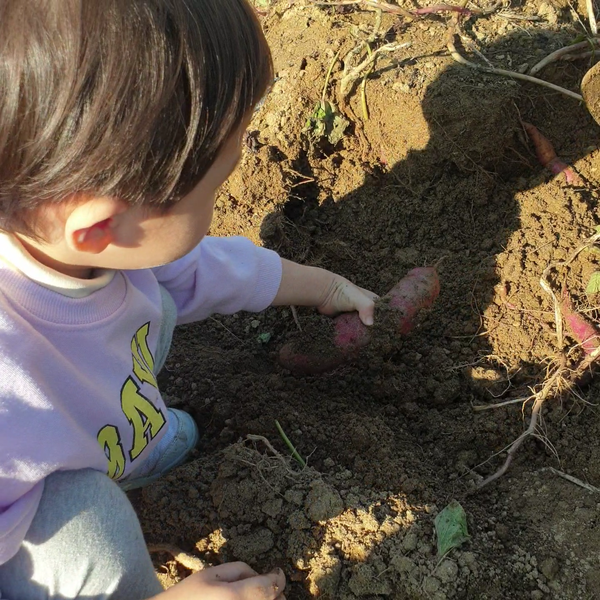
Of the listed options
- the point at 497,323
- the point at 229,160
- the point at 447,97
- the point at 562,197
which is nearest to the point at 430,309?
the point at 497,323

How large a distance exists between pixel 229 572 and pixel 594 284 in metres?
1.40

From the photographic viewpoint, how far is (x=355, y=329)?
2.06 m

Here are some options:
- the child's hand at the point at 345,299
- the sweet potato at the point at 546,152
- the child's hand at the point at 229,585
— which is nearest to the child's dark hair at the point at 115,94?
the child's hand at the point at 229,585

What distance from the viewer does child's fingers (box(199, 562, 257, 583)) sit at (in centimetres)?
140

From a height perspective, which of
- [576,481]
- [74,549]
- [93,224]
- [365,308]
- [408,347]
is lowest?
[576,481]

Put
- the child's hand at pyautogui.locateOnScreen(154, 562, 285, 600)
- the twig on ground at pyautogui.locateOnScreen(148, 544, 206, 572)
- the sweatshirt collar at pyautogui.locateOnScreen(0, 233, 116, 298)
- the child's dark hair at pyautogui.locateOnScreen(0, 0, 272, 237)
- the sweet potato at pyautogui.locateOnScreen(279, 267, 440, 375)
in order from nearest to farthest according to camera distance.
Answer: the child's dark hair at pyautogui.locateOnScreen(0, 0, 272, 237) < the sweatshirt collar at pyautogui.locateOnScreen(0, 233, 116, 298) < the child's hand at pyautogui.locateOnScreen(154, 562, 285, 600) < the twig on ground at pyautogui.locateOnScreen(148, 544, 206, 572) < the sweet potato at pyautogui.locateOnScreen(279, 267, 440, 375)

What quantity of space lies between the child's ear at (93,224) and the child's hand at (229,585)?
757 mm

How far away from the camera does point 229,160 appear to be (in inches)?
46.8

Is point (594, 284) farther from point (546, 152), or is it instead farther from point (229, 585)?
point (229, 585)

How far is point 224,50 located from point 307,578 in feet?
4.01

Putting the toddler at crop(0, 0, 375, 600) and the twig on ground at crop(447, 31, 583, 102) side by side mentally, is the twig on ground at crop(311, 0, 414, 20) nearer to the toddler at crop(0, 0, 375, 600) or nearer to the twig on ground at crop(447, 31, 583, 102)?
the twig on ground at crop(447, 31, 583, 102)

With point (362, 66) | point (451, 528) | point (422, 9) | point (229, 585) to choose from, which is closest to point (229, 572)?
point (229, 585)

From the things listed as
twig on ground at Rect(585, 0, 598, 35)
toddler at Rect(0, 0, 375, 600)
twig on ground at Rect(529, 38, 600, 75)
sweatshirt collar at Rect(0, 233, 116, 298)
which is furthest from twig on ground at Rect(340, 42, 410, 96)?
sweatshirt collar at Rect(0, 233, 116, 298)

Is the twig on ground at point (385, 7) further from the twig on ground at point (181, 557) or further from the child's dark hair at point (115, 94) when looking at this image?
the twig on ground at point (181, 557)
